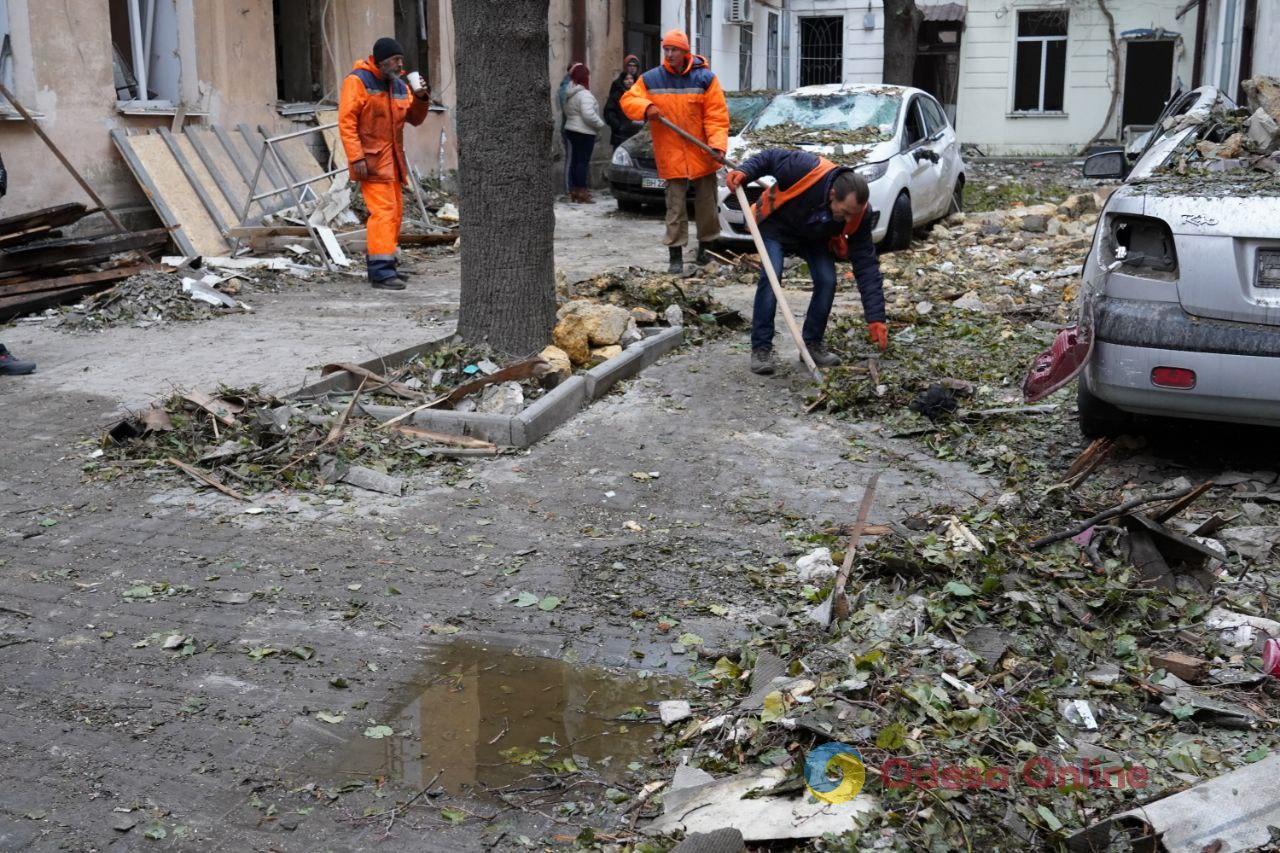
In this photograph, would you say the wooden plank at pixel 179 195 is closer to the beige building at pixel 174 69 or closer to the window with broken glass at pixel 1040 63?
the beige building at pixel 174 69

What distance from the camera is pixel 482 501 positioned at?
18.9ft

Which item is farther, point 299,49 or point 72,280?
point 299,49

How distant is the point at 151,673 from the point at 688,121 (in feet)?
27.9

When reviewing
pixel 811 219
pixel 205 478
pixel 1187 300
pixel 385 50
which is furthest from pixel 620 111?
pixel 1187 300

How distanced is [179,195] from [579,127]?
8.02 metres

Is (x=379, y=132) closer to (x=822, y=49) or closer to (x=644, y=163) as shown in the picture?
(x=644, y=163)

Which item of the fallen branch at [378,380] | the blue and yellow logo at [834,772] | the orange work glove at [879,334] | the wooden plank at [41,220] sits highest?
the wooden plank at [41,220]

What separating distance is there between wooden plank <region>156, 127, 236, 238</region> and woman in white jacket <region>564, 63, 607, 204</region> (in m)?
7.24

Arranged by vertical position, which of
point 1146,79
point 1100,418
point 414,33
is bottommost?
point 1100,418

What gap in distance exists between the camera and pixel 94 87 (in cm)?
1167

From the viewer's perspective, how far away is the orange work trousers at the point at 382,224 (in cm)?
1078

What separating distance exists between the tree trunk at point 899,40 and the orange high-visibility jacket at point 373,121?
993 cm

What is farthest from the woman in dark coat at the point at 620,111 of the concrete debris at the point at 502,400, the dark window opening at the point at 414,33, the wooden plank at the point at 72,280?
the concrete debris at the point at 502,400

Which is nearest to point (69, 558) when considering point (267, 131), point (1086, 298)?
point (1086, 298)
